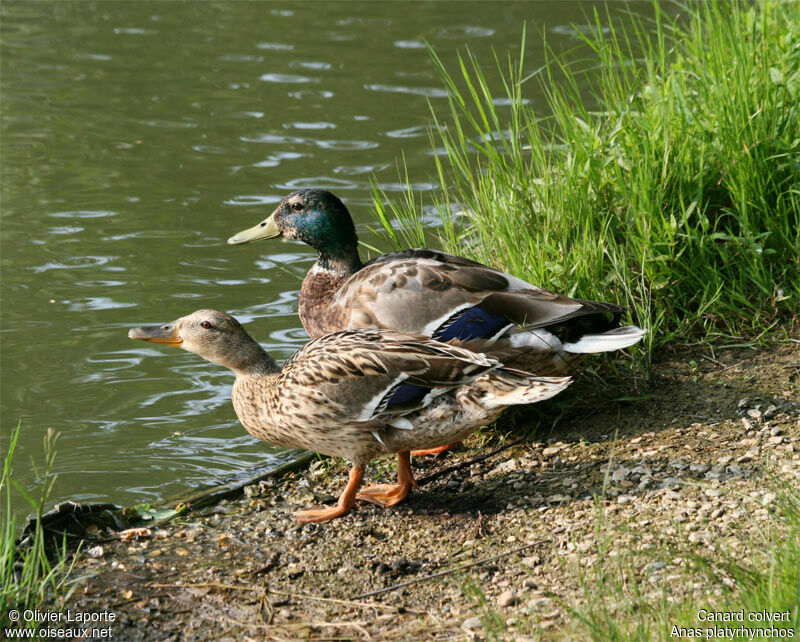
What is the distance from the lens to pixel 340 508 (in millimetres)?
4039

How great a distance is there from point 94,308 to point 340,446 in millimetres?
2803

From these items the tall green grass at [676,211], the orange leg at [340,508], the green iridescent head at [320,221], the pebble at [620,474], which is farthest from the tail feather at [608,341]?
the green iridescent head at [320,221]

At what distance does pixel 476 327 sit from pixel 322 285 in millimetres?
1189

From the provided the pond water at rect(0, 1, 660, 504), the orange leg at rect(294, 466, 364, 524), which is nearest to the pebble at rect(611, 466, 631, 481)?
the orange leg at rect(294, 466, 364, 524)

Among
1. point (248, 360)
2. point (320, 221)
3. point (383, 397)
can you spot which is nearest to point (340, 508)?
point (383, 397)

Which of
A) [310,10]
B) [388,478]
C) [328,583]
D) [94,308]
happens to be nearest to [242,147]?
[94,308]

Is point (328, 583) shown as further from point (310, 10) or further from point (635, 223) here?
point (310, 10)

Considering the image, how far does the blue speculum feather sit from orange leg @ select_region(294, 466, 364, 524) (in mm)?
653

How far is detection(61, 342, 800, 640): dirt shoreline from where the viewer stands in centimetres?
326

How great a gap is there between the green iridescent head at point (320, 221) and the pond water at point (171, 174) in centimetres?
87

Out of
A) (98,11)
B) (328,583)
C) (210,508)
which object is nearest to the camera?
(328,583)

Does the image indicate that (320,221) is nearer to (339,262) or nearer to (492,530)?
(339,262)

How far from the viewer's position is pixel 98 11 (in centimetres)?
1111

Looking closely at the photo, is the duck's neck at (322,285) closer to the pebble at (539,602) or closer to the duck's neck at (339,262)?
the duck's neck at (339,262)
